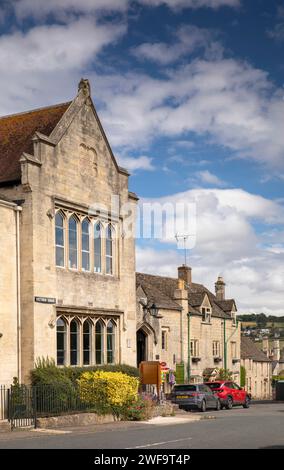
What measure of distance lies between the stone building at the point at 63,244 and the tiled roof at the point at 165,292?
12.9 metres

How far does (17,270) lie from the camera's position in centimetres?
2642

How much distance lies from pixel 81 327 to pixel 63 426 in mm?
6486

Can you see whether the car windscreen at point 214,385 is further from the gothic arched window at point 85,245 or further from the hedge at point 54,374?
the gothic arched window at point 85,245

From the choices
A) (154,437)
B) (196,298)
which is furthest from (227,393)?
(154,437)

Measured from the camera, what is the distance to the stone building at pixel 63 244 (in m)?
26.2

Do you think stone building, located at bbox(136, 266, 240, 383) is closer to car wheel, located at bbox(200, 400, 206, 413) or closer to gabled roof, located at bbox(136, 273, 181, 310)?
gabled roof, located at bbox(136, 273, 181, 310)

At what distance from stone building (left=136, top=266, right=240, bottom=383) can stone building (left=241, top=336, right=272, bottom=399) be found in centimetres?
584

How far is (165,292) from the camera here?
162 ft

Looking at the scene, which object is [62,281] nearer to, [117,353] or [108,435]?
[117,353]

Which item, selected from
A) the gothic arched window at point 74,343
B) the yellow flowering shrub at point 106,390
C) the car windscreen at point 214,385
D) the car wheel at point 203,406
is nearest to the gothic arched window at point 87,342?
the gothic arched window at point 74,343

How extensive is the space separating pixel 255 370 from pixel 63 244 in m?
42.7

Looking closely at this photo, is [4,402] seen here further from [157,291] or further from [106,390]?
[157,291]

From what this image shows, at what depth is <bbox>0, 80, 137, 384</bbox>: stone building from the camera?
26234 millimetres
